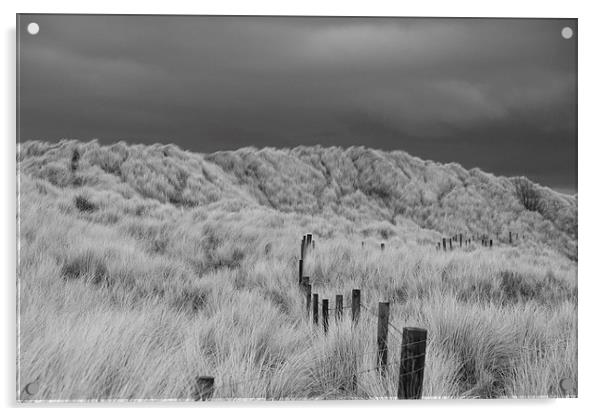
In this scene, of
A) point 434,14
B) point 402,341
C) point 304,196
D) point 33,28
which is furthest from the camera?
point 304,196

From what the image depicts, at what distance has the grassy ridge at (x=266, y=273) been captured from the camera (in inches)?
114

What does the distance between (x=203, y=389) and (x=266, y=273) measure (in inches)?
38.0

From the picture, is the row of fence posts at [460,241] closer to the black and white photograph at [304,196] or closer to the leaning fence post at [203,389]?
the black and white photograph at [304,196]

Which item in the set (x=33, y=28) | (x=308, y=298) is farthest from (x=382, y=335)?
(x=33, y=28)

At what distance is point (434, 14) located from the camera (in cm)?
343

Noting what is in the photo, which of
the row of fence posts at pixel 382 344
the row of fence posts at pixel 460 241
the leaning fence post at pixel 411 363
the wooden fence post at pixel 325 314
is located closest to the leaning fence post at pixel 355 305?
the row of fence posts at pixel 382 344

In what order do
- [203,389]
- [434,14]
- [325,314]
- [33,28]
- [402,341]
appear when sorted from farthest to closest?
1. [434,14]
2. [33,28]
3. [325,314]
4. [203,389]
5. [402,341]

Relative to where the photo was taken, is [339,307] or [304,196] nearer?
[339,307]

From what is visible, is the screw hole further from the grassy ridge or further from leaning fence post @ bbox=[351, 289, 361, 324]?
leaning fence post @ bbox=[351, 289, 361, 324]

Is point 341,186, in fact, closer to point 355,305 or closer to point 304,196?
point 304,196

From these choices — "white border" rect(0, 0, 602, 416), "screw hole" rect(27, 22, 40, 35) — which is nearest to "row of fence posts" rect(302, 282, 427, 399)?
"white border" rect(0, 0, 602, 416)

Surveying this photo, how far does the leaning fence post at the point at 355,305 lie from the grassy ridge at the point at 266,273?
0.08 metres

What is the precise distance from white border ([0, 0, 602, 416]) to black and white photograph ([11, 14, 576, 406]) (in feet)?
0.20
